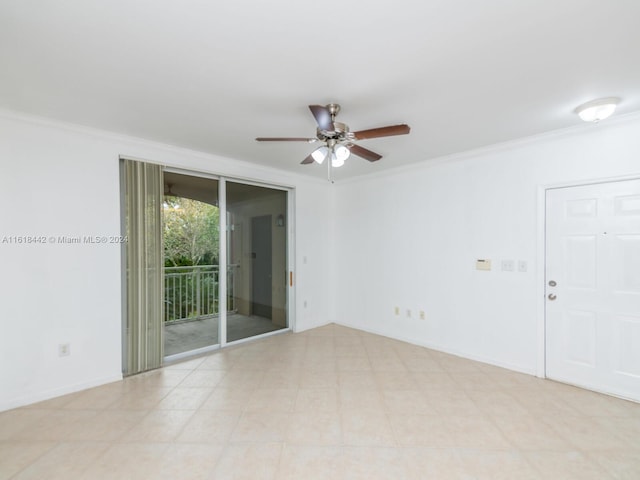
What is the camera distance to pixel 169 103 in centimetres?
244

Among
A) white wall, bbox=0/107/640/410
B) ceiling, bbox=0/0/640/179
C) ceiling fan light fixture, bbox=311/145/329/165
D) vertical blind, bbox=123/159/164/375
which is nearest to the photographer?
ceiling, bbox=0/0/640/179

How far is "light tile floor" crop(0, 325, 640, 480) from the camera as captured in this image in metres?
1.91

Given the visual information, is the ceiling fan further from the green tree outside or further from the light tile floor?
the light tile floor

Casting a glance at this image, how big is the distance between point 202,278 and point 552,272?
402 centimetres

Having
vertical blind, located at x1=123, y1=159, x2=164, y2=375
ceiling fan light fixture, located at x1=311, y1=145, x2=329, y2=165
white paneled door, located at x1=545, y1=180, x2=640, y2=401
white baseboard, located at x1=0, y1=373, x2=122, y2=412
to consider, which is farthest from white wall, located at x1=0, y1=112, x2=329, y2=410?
white paneled door, located at x1=545, y1=180, x2=640, y2=401

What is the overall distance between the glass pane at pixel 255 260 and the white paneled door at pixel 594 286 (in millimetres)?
3435

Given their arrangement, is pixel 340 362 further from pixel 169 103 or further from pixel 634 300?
pixel 169 103

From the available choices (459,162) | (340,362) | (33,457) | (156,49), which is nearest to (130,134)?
(156,49)

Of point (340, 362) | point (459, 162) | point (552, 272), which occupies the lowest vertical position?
point (340, 362)

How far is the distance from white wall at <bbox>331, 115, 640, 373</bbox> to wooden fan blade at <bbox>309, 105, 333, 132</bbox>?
2330mm

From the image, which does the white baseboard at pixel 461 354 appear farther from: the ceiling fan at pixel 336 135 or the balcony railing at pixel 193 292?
the ceiling fan at pixel 336 135

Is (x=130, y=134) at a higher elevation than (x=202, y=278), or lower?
higher

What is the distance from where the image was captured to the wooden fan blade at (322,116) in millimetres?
1986


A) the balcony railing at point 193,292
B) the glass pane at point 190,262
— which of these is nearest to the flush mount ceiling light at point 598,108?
the glass pane at point 190,262
